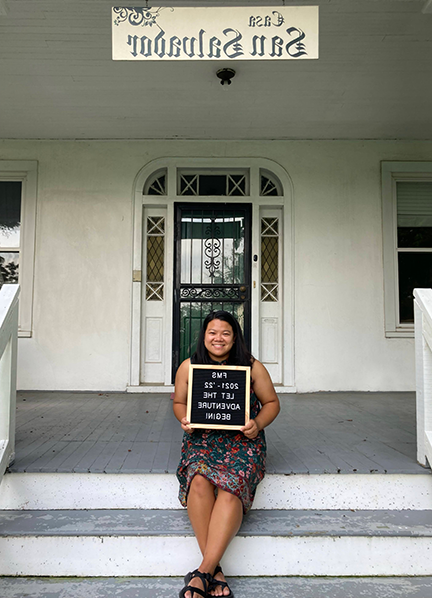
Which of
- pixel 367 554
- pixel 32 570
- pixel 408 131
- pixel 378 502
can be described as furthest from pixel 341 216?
pixel 32 570

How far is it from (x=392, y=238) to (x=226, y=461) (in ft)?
11.9

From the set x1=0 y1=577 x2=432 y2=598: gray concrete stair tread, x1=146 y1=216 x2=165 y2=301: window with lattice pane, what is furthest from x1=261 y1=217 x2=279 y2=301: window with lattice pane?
x1=0 y1=577 x2=432 y2=598: gray concrete stair tread

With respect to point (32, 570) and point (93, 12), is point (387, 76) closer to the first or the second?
point (93, 12)

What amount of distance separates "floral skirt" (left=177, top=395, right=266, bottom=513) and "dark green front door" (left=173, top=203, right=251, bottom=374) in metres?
2.62

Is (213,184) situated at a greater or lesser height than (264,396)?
greater

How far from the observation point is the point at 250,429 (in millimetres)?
1916

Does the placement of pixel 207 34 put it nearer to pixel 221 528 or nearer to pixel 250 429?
pixel 250 429

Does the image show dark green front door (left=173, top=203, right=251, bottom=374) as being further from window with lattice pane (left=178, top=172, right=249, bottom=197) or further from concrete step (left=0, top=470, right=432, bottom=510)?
concrete step (left=0, top=470, right=432, bottom=510)

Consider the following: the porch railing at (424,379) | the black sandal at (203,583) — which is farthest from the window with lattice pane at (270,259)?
the black sandal at (203,583)

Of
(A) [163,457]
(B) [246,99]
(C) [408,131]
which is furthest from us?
(C) [408,131]

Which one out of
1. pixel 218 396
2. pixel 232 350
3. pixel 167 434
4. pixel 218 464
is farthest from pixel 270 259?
pixel 218 464

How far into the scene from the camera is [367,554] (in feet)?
6.31

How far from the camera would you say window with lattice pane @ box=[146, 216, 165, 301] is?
470cm

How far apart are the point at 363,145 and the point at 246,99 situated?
1592mm
